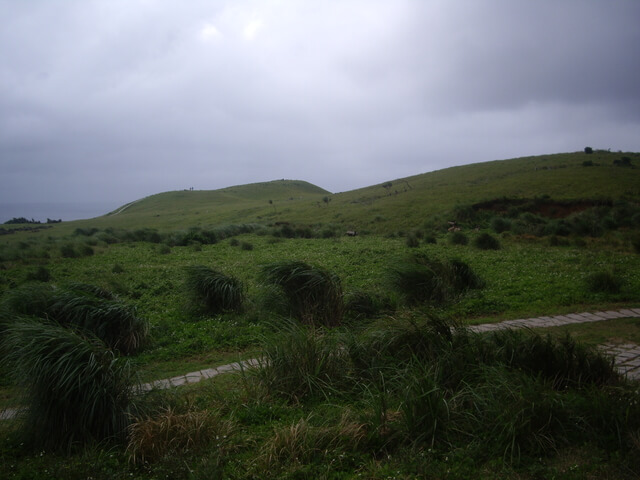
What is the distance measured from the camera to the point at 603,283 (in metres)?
10.8

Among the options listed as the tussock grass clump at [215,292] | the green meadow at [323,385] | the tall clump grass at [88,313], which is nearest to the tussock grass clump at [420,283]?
the green meadow at [323,385]

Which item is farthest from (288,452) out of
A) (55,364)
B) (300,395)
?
(55,364)

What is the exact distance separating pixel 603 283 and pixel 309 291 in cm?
780

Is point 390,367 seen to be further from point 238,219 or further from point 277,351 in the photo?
point 238,219

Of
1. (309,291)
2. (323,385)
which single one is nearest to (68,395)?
(323,385)

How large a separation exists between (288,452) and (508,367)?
2930 mm

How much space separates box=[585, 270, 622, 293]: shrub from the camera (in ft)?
35.0

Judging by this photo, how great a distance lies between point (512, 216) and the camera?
3341 cm

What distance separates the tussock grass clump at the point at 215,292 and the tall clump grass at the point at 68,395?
5.55 meters

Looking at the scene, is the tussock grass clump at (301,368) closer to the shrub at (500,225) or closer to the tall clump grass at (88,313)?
the tall clump grass at (88,313)

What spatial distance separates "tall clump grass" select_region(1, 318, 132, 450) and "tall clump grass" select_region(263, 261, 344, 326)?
420 centimetres

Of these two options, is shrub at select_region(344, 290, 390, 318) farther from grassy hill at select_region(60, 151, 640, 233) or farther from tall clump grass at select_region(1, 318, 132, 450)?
grassy hill at select_region(60, 151, 640, 233)

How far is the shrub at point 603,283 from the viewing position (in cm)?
1067

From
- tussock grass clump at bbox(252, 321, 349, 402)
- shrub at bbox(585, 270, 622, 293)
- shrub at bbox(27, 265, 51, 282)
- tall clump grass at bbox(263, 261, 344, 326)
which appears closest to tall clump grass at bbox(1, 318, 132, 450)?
tussock grass clump at bbox(252, 321, 349, 402)
